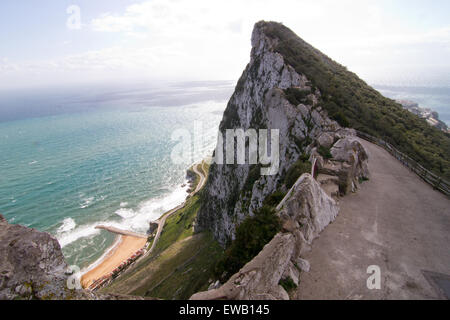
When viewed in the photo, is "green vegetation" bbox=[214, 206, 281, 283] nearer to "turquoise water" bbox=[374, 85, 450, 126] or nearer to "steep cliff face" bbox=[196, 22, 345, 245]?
"steep cliff face" bbox=[196, 22, 345, 245]

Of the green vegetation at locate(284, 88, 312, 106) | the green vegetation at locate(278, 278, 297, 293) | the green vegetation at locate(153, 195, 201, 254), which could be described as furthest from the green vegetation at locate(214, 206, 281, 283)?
the green vegetation at locate(153, 195, 201, 254)

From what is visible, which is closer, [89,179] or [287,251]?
[287,251]

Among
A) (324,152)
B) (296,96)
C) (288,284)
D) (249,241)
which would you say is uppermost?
(296,96)

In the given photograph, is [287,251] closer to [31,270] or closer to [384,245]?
[384,245]

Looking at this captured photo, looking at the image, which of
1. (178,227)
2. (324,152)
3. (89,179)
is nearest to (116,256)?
(178,227)

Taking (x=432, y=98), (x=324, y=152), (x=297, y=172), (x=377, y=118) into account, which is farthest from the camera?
(x=432, y=98)

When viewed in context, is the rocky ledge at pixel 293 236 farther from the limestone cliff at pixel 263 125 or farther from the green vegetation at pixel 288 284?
the limestone cliff at pixel 263 125

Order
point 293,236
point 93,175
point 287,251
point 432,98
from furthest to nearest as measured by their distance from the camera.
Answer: point 432,98 → point 93,175 → point 293,236 → point 287,251
